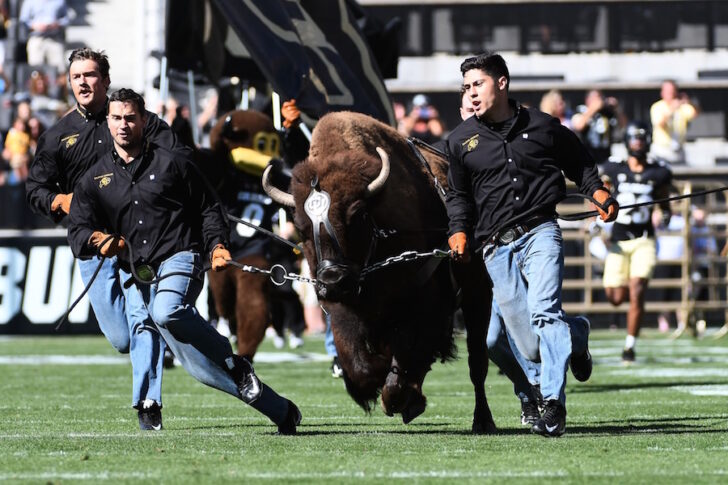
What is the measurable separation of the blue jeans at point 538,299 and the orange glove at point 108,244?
2009 mm

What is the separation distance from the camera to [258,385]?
909 cm

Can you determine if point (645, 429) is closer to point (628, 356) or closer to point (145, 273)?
point (145, 273)

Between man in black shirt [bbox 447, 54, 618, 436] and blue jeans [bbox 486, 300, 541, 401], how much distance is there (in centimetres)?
74

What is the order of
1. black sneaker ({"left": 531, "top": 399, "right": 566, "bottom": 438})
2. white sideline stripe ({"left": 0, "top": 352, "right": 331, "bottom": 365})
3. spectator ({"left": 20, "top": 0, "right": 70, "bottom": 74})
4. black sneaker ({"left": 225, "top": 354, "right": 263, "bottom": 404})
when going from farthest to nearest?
spectator ({"left": 20, "top": 0, "right": 70, "bottom": 74}) < white sideline stripe ({"left": 0, "top": 352, "right": 331, "bottom": 365}) < black sneaker ({"left": 225, "top": 354, "right": 263, "bottom": 404}) < black sneaker ({"left": 531, "top": 399, "right": 566, "bottom": 438})

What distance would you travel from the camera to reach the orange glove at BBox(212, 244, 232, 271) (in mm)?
8828

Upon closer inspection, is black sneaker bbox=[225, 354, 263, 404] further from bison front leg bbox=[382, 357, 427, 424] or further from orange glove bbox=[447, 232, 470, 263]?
orange glove bbox=[447, 232, 470, 263]

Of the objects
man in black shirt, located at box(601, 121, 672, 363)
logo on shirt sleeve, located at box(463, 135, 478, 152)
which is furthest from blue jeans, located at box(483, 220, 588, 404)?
man in black shirt, located at box(601, 121, 672, 363)

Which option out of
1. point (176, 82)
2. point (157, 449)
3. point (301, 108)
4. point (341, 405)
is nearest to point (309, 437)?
point (157, 449)

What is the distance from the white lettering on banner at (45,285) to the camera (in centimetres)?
2205

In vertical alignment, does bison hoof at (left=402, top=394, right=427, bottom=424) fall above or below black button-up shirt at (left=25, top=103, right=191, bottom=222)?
below

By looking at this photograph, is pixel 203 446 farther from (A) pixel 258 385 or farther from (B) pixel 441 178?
(B) pixel 441 178

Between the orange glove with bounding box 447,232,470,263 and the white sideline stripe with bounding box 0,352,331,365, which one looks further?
the white sideline stripe with bounding box 0,352,331,365

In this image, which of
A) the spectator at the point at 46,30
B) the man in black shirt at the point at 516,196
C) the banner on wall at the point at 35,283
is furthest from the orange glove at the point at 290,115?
the spectator at the point at 46,30

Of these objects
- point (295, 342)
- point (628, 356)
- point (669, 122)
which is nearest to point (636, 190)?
point (628, 356)
